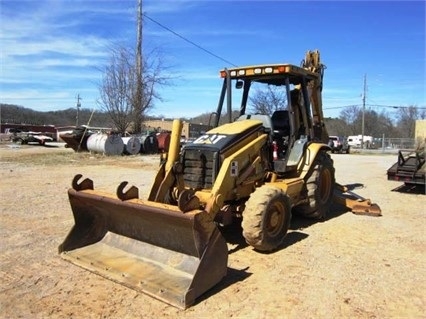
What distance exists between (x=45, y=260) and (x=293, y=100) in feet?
15.4

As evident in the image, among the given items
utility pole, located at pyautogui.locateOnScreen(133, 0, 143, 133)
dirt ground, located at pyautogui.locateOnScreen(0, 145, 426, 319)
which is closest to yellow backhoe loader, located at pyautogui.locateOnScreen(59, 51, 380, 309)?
dirt ground, located at pyautogui.locateOnScreen(0, 145, 426, 319)

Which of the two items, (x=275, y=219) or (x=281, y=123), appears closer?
(x=275, y=219)

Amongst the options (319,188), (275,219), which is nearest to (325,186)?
(319,188)

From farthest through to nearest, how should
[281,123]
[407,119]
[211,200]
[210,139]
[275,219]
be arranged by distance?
[407,119] → [281,123] → [210,139] → [275,219] → [211,200]

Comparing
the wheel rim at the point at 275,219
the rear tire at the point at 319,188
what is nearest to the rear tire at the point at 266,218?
the wheel rim at the point at 275,219

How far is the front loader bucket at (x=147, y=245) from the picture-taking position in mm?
4672

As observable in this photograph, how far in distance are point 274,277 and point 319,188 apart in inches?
120

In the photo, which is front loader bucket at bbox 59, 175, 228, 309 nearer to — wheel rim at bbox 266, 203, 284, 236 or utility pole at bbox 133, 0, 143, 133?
wheel rim at bbox 266, 203, 284, 236

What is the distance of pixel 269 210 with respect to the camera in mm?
5906

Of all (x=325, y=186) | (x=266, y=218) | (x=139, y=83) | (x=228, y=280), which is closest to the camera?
(x=228, y=280)

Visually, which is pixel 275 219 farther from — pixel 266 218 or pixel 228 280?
pixel 228 280

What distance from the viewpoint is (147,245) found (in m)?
5.45

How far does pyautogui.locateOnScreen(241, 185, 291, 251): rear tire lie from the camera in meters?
5.75

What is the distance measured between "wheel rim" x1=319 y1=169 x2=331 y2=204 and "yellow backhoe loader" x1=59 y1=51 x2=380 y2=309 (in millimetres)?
20
